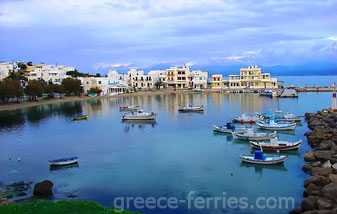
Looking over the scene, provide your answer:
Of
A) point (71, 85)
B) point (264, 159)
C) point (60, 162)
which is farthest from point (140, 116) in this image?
point (71, 85)

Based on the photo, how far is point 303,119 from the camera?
39.3m

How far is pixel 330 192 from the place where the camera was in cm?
1402

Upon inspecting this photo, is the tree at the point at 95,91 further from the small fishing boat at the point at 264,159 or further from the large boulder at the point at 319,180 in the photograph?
the large boulder at the point at 319,180

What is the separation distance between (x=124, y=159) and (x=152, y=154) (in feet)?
6.94

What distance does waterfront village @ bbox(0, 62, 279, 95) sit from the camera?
85.8 m

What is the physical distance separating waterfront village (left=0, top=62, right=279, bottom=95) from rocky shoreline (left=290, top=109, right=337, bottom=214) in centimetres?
6216

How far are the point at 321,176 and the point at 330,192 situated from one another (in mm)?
2026

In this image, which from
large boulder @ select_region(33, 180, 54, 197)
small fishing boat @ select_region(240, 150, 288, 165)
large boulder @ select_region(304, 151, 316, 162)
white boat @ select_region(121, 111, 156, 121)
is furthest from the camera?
white boat @ select_region(121, 111, 156, 121)

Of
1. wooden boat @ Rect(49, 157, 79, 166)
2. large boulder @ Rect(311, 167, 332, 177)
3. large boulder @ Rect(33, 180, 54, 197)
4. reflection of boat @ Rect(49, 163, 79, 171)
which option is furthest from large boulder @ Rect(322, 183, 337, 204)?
wooden boat @ Rect(49, 157, 79, 166)

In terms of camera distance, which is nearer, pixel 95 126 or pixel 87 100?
pixel 95 126

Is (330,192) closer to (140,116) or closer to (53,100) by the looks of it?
(140,116)

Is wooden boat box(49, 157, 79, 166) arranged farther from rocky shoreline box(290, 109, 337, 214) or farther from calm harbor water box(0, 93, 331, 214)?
rocky shoreline box(290, 109, 337, 214)

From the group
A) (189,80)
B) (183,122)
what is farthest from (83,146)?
(189,80)

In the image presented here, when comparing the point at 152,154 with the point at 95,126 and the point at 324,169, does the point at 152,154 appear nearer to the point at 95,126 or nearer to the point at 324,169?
the point at 324,169
